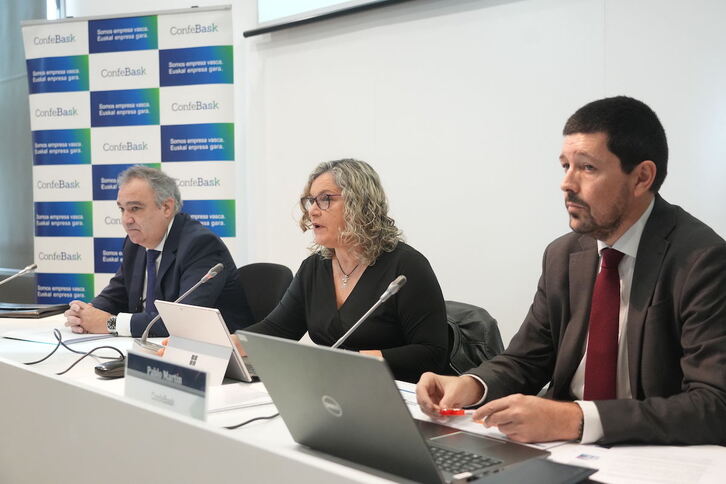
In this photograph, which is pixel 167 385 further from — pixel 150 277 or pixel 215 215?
pixel 215 215

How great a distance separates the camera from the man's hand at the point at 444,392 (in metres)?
1.47

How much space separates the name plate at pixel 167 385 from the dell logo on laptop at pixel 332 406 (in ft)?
0.66

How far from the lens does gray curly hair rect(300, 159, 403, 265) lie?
2.37 meters

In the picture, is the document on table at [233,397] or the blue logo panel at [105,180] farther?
the blue logo panel at [105,180]

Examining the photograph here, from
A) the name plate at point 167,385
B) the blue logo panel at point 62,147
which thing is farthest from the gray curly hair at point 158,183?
the name plate at point 167,385

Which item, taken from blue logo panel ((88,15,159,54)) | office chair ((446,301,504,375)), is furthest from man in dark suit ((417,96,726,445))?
blue logo panel ((88,15,159,54))

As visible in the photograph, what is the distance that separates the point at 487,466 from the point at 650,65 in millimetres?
2108

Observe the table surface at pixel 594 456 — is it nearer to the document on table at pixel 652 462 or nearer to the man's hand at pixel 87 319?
the document on table at pixel 652 462

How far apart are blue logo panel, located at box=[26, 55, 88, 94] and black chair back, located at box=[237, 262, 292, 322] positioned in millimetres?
2012

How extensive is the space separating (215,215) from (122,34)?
1219 millimetres

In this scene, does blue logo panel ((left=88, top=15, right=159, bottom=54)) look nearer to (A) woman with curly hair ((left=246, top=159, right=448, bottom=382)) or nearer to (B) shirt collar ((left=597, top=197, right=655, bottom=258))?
(A) woman with curly hair ((left=246, top=159, right=448, bottom=382))

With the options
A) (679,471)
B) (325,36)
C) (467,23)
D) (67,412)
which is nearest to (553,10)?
(467,23)

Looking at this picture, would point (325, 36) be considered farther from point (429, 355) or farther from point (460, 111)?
point (429, 355)

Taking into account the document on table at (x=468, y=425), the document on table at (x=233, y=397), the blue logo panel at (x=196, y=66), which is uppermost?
the blue logo panel at (x=196, y=66)
